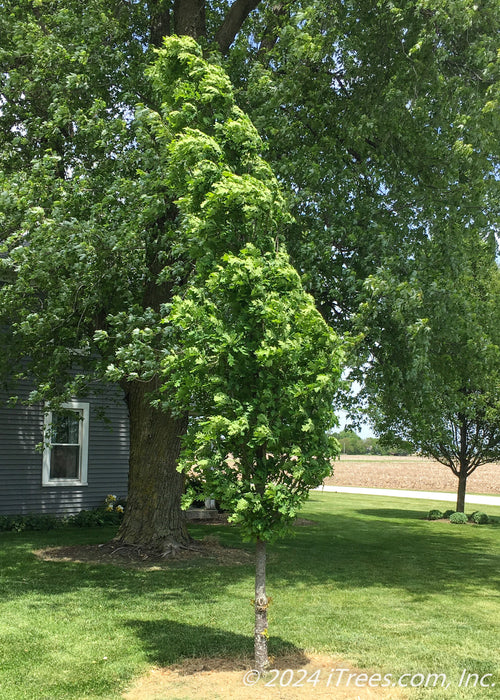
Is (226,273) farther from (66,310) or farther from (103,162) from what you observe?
(103,162)

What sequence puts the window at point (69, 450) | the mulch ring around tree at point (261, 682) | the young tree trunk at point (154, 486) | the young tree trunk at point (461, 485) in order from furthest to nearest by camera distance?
1. the young tree trunk at point (461, 485)
2. the window at point (69, 450)
3. the young tree trunk at point (154, 486)
4. the mulch ring around tree at point (261, 682)

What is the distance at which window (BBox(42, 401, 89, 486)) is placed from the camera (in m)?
16.1

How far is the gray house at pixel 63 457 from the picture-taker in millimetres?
15109

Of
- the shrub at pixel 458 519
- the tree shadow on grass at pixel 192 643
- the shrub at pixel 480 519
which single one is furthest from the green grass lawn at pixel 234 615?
the shrub at pixel 480 519

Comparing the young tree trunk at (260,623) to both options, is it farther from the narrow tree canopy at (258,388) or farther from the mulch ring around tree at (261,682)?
the narrow tree canopy at (258,388)

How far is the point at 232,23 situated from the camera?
12.7m

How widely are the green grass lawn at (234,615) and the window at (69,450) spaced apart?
2530mm

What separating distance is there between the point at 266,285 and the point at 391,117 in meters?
6.44

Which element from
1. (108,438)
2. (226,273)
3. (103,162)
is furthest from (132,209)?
(108,438)

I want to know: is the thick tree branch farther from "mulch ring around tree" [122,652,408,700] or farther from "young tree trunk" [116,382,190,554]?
"mulch ring around tree" [122,652,408,700]

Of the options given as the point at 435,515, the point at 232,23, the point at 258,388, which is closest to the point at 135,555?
the point at 258,388

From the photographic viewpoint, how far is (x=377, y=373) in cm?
1166

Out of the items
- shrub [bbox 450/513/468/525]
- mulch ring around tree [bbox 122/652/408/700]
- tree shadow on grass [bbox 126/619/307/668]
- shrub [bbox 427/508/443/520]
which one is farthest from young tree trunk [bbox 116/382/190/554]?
shrub [bbox 427/508/443/520]

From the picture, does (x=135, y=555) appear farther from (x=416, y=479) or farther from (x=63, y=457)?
(x=416, y=479)
